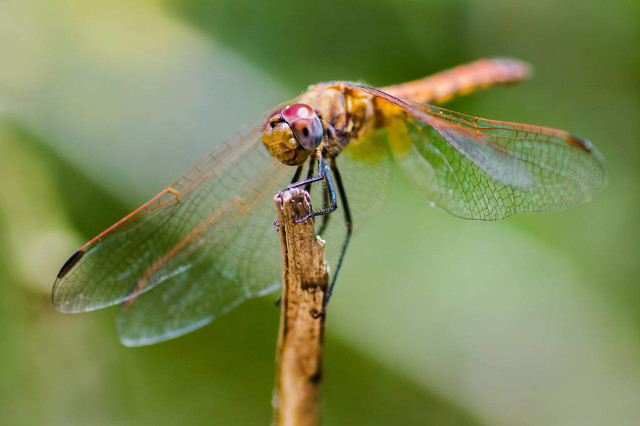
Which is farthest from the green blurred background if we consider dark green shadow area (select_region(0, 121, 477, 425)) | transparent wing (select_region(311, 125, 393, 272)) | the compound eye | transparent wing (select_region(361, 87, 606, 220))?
the compound eye

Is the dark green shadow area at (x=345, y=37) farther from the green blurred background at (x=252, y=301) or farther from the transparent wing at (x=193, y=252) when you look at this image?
the transparent wing at (x=193, y=252)

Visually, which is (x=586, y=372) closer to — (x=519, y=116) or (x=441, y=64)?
(x=519, y=116)

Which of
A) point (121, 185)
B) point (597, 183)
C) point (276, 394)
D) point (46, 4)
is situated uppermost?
point (46, 4)

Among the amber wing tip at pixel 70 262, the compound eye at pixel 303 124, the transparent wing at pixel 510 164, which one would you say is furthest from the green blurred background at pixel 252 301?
the compound eye at pixel 303 124

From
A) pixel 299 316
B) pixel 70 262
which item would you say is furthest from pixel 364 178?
pixel 70 262

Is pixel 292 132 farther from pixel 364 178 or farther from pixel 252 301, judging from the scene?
pixel 252 301

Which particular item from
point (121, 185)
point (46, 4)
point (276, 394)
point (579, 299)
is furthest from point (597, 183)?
point (46, 4)

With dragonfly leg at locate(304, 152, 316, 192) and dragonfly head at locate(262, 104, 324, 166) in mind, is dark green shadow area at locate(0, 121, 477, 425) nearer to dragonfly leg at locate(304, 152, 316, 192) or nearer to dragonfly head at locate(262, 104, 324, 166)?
dragonfly leg at locate(304, 152, 316, 192)
